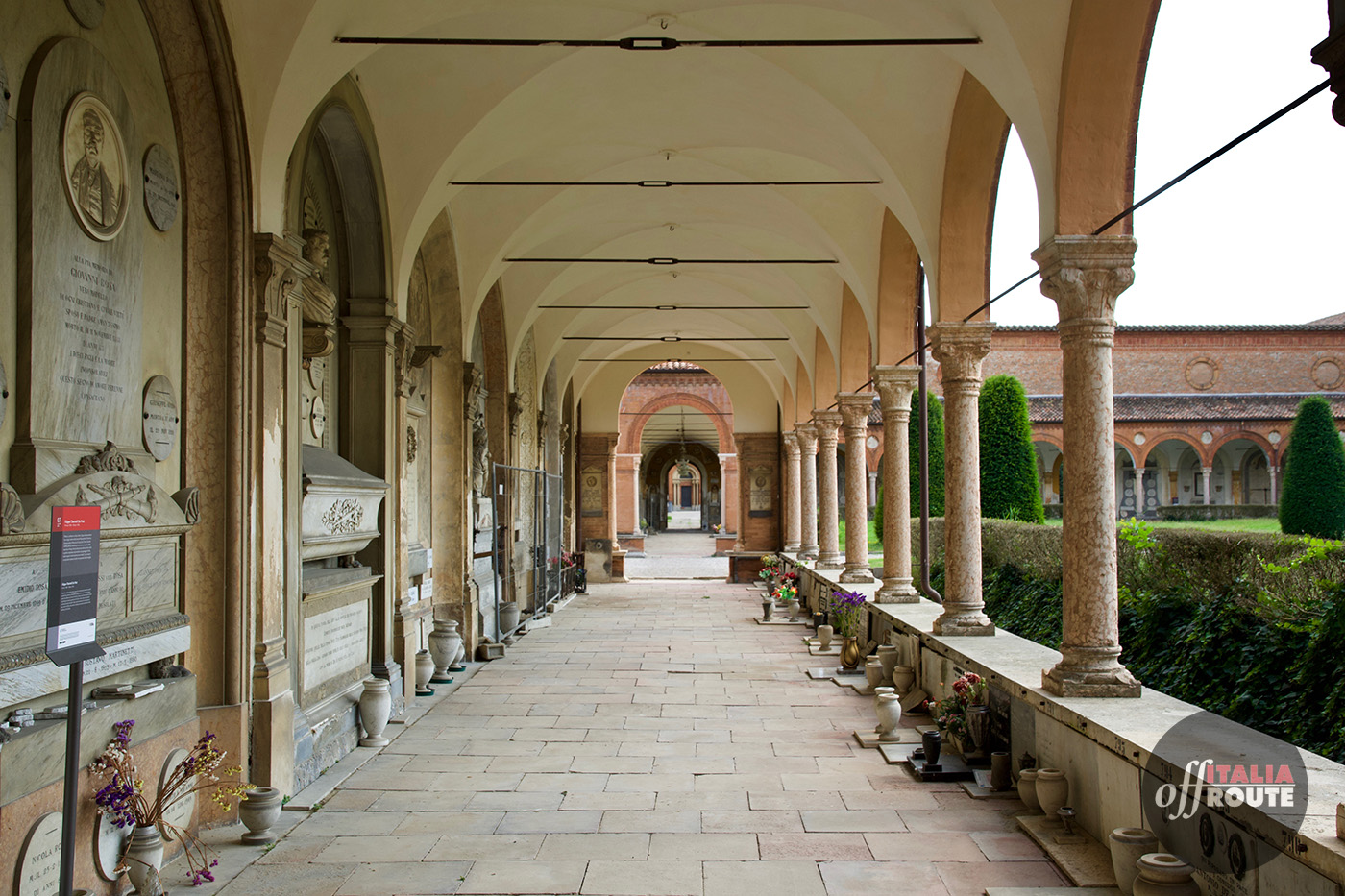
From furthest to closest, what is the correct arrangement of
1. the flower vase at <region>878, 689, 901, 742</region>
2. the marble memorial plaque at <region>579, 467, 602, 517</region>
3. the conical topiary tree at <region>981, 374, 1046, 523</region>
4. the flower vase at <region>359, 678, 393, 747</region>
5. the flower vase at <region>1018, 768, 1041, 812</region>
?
the marble memorial plaque at <region>579, 467, 602, 517</region>, the conical topiary tree at <region>981, 374, 1046, 523</region>, the flower vase at <region>359, 678, 393, 747</region>, the flower vase at <region>878, 689, 901, 742</region>, the flower vase at <region>1018, 768, 1041, 812</region>

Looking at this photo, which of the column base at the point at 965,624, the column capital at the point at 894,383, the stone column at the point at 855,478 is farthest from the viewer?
the stone column at the point at 855,478

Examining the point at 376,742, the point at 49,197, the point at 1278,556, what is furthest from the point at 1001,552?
the point at 49,197

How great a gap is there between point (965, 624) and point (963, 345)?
2.14 m

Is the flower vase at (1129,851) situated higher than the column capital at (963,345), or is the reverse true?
the column capital at (963,345)

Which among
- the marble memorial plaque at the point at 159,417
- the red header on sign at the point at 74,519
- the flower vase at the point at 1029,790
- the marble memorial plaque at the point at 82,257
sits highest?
the marble memorial plaque at the point at 82,257

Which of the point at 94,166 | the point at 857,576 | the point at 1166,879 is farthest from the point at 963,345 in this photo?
the point at 94,166

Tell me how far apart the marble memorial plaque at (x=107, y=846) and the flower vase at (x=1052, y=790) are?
398 cm

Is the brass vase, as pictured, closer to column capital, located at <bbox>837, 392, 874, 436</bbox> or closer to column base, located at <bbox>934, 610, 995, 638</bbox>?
column base, located at <bbox>934, 610, 995, 638</bbox>

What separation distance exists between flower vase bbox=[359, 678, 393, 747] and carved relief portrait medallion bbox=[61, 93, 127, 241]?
3595 mm

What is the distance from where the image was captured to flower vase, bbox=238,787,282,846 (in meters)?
4.57

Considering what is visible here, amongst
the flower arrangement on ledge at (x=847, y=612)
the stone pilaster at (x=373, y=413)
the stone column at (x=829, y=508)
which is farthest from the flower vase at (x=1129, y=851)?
the stone column at (x=829, y=508)

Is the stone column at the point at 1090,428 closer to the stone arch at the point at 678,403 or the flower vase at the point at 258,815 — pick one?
the flower vase at the point at 258,815

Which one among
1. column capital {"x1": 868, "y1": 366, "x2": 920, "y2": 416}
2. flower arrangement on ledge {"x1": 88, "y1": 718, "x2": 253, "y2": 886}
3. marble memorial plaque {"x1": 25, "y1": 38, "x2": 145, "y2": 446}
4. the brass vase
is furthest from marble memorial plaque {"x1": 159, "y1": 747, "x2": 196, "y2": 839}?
column capital {"x1": 868, "y1": 366, "x2": 920, "y2": 416}

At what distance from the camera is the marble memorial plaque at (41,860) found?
131 inches
